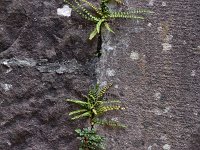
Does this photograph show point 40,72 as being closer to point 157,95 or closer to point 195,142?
point 157,95

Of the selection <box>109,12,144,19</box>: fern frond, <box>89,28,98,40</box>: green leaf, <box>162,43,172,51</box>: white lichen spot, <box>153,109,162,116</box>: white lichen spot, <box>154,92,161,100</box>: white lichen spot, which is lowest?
<box>153,109,162,116</box>: white lichen spot

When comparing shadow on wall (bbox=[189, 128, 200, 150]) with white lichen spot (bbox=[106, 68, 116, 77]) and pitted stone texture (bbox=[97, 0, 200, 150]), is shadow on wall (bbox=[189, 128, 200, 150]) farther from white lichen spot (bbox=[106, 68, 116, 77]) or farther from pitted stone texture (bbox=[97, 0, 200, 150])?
white lichen spot (bbox=[106, 68, 116, 77])

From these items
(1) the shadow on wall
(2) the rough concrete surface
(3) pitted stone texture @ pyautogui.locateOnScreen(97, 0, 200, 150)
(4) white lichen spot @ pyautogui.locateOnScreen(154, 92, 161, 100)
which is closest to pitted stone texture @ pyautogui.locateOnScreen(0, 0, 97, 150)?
(2) the rough concrete surface

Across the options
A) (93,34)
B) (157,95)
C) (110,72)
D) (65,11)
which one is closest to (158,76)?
(157,95)

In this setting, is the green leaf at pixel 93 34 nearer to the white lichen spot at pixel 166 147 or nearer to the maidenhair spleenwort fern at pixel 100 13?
the maidenhair spleenwort fern at pixel 100 13

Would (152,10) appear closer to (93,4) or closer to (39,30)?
(93,4)

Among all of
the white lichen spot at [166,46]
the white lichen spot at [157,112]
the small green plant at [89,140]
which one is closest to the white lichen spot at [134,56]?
the white lichen spot at [166,46]

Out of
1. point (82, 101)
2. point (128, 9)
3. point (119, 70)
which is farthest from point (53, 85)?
point (128, 9)
